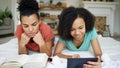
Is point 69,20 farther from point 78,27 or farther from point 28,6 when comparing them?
point 28,6

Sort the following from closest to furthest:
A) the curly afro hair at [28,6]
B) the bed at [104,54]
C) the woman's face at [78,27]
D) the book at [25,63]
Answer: the book at [25,63], the bed at [104,54], the woman's face at [78,27], the curly afro hair at [28,6]

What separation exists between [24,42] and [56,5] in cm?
382

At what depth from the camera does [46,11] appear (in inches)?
207

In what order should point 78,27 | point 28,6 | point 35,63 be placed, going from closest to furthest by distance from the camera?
point 35,63, point 78,27, point 28,6

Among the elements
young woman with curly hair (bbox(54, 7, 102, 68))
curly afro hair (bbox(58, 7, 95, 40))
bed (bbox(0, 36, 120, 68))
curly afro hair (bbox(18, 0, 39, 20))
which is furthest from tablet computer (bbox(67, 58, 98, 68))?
curly afro hair (bbox(18, 0, 39, 20))

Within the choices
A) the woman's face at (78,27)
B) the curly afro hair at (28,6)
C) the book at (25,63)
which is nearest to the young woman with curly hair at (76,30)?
the woman's face at (78,27)

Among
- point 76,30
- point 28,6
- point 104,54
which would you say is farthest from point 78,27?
point 28,6

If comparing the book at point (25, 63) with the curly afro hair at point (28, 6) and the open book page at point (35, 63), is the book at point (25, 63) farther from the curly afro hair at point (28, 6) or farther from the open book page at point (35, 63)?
the curly afro hair at point (28, 6)

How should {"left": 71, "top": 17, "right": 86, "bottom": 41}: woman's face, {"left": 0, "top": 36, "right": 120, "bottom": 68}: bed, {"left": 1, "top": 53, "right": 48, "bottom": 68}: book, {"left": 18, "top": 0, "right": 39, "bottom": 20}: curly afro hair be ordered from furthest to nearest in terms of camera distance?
1. {"left": 18, "top": 0, "right": 39, "bottom": 20}: curly afro hair
2. {"left": 71, "top": 17, "right": 86, "bottom": 41}: woman's face
3. {"left": 0, "top": 36, "right": 120, "bottom": 68}: bed
4. {"left": 1, "top": 53, "right": 48, "bottom": 68}: book

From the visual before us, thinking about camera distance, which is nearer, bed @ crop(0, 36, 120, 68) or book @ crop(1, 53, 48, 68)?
book @ crop(1, 53, 48, 68)

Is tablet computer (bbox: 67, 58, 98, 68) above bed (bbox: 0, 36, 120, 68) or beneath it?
above

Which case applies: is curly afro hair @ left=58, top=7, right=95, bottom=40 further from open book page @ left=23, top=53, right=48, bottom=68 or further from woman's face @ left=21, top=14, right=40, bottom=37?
open book page @ left=23, top=53, right=48, bottom=68

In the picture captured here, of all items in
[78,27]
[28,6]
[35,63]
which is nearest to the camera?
[35,63]

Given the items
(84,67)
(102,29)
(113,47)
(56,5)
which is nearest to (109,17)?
(102,29)
